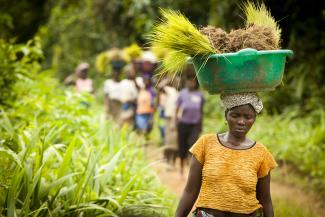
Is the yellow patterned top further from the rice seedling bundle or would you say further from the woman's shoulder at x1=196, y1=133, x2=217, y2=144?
the rice seedling bundle

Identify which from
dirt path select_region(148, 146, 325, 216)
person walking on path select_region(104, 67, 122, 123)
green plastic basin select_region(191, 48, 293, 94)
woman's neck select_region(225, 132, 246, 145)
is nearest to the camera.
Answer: green plastic basin select_region(191, 48, 293, 94)

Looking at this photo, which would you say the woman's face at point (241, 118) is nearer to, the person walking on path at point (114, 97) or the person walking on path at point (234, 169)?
the person walking on path at point (234, 169)

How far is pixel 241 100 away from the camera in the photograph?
3.44 m

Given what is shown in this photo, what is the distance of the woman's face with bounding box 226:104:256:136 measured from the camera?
3.46 m

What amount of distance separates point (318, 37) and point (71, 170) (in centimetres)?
866

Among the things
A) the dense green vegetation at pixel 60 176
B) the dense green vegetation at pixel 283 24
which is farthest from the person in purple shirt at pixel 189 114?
the dense green vegetation at pixel 283 24

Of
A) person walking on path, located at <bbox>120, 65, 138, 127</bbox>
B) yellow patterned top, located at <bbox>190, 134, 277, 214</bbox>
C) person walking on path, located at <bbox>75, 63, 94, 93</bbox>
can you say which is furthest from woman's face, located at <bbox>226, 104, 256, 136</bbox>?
person walking on path, located at <bbox>75, 63, 94, 93</bbox>

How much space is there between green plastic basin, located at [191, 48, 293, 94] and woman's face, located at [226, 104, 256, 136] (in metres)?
0.13

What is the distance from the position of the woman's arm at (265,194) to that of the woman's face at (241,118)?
324mm

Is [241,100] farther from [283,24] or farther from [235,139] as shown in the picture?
[283,24]

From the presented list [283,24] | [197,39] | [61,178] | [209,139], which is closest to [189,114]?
[61,178]

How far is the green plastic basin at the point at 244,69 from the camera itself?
330 cm

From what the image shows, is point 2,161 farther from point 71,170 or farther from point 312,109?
point 312,109

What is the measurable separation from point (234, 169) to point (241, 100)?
0.43m
